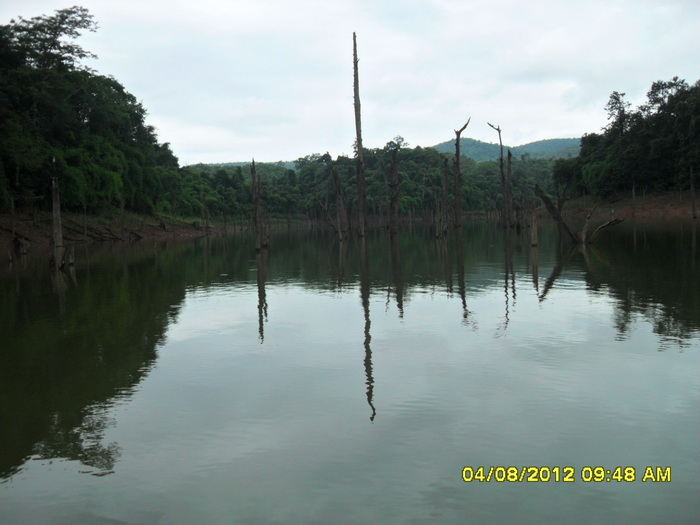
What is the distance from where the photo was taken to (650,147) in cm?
7088

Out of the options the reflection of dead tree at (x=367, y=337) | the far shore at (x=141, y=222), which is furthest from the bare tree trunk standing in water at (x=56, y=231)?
the far shore at (x=141, y=222)

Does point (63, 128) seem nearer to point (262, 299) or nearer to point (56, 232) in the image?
point (56, 232)

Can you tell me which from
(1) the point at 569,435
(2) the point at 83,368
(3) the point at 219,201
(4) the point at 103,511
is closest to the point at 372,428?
(1) the point at 569,435

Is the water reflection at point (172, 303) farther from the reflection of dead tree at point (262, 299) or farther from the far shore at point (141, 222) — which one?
the far shore at point (141, 222)

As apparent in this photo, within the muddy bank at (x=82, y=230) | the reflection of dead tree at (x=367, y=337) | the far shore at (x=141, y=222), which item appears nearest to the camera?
the reflection of dead tree at (x=367, y=337)

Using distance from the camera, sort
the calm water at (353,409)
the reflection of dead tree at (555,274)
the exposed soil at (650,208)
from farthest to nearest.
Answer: the exposed soil at (650,208), the reflection of dead tree at (555,274), the calm water at (353,409)

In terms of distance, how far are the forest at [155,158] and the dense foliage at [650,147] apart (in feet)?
0.46

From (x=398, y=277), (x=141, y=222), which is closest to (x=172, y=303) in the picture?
(x=398, y=277)

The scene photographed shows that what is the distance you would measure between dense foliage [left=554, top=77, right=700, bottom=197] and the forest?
14cm

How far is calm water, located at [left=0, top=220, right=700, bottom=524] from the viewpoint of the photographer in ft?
14.5

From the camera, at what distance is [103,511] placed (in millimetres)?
4352
